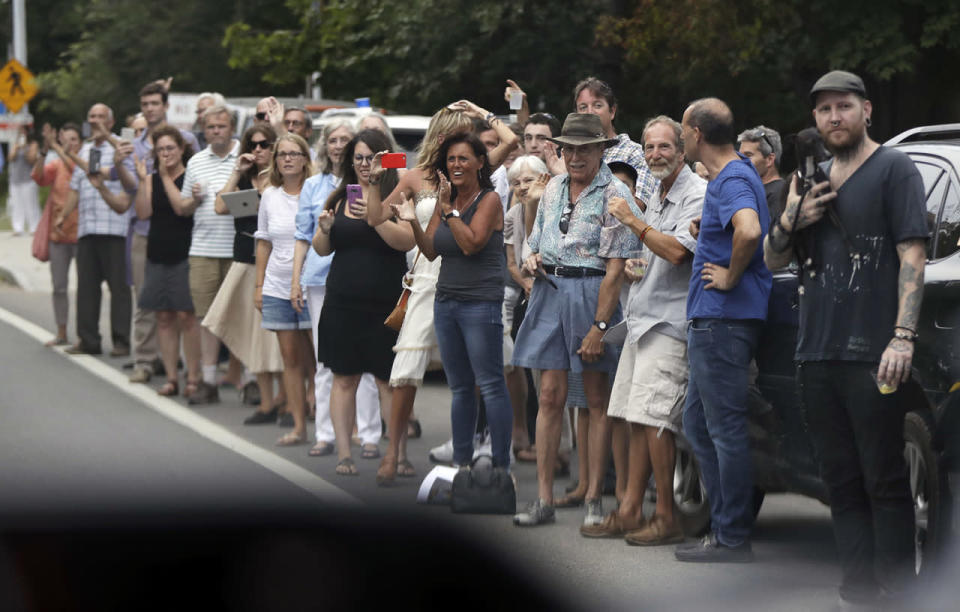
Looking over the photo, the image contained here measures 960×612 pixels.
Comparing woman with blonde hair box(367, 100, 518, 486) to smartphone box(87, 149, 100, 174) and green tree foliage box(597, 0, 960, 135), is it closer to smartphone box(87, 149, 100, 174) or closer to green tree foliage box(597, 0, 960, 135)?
smartphone box(87, 149, 100, 174)

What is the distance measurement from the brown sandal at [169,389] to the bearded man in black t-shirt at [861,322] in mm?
7367

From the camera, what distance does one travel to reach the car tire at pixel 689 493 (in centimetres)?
790

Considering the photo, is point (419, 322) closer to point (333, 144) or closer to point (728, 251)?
point (333, 144)

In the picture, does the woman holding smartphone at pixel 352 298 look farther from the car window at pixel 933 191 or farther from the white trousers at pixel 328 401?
the car window at pixel 933 191

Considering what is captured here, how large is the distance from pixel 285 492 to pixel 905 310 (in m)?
4.04

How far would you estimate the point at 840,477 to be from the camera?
20.4 ft

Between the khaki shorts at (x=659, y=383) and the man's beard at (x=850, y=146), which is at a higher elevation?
the man's beard at (x=850, y=146)

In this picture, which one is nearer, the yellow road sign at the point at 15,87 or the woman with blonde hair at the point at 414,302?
the woman with blonde hair at the point at 414,302

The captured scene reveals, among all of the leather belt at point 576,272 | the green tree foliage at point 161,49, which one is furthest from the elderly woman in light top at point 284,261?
the green tree foliage at point 161,49

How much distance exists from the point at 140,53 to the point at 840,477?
34.5 metres

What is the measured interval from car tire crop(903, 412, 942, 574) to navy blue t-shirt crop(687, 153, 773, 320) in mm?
1030

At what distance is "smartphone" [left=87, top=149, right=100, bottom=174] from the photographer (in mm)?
13867

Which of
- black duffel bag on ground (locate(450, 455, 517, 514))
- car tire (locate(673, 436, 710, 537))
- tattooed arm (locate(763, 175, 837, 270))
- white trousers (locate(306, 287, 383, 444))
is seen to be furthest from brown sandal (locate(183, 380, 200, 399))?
tattooed arm (locate(763, 175, 837, 270))

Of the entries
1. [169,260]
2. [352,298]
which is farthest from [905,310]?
[169,260]
